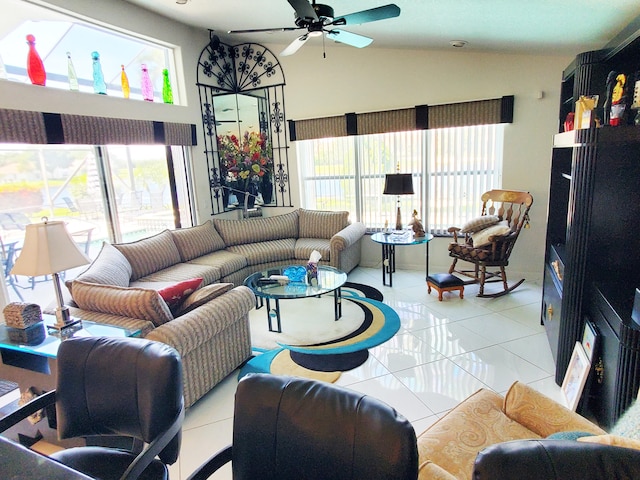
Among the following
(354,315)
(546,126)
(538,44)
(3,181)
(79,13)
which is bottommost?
(354,315)

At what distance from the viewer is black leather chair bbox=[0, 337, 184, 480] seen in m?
1.45

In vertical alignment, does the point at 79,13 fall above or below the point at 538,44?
above

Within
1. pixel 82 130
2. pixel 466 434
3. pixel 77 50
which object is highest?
pixel 77 50

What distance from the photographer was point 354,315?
3787mm

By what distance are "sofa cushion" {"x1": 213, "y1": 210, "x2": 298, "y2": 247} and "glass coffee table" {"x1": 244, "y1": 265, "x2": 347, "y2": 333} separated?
1.18 metres

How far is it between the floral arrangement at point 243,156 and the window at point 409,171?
1.84ft

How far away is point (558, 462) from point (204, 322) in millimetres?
1998

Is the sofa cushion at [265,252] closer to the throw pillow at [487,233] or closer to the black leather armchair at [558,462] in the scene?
the throw pillow at [487,233]

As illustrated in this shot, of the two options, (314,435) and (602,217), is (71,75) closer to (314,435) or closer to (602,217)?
(314,435)

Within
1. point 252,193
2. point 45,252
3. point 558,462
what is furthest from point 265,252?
point 558,462

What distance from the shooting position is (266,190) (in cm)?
579

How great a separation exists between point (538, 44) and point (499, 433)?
353 cm

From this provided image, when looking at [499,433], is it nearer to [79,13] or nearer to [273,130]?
[79,13]

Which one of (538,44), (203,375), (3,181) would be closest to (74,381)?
(203,375)
